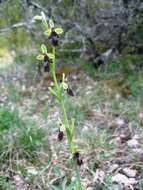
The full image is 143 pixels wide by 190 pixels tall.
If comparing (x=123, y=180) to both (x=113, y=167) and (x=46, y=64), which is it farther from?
(x=46, y=64)

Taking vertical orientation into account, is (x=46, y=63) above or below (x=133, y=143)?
above

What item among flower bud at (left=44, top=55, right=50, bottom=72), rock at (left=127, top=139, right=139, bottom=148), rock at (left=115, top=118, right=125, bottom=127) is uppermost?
flower bud at (left=44, top=55, right=50, bottom=72)

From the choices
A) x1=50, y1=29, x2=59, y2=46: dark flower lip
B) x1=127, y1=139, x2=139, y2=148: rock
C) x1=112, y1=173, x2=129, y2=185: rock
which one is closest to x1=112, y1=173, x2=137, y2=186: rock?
x1=112, y1=173, x2=129, y2=185: rock

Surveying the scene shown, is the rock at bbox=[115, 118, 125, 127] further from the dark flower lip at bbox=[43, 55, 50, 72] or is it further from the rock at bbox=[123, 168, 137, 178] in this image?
the dark flower lip at bbox=[43, 55, 50, 72]

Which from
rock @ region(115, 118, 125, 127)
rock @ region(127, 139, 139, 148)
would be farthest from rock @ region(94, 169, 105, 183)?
rock @ region(115, 118, 125, 127)

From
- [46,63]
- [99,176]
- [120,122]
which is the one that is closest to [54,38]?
[46,63]

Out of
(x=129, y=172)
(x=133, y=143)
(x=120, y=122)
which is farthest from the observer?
(x=120, y=122)

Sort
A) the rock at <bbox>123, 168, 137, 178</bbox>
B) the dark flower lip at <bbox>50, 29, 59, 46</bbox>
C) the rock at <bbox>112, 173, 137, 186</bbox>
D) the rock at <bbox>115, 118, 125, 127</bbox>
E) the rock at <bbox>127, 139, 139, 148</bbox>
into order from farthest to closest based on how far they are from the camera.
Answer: the rock at <bbox>115, 118, 125, 127</bbox>
the rock at <bbox>127, 139, 139, 148</bbox>
the rock at <bbox>123, 168, 137, 178</bbox>
the rock at <bbox>112, 173, 137, 186</bbox>
the dark flower lip at <bbox>50, 29, 59, 46</bbox>

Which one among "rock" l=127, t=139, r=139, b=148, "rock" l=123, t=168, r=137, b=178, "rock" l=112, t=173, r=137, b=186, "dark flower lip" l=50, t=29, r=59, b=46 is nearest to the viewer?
"dark flower lip" l=50, t=29, r=59, b=46

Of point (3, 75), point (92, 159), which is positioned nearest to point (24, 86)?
point (3, 75)

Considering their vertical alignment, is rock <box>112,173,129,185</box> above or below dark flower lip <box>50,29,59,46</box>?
below

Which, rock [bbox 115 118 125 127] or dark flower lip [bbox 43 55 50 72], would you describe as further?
rock [bbox 115 118 125 127]
